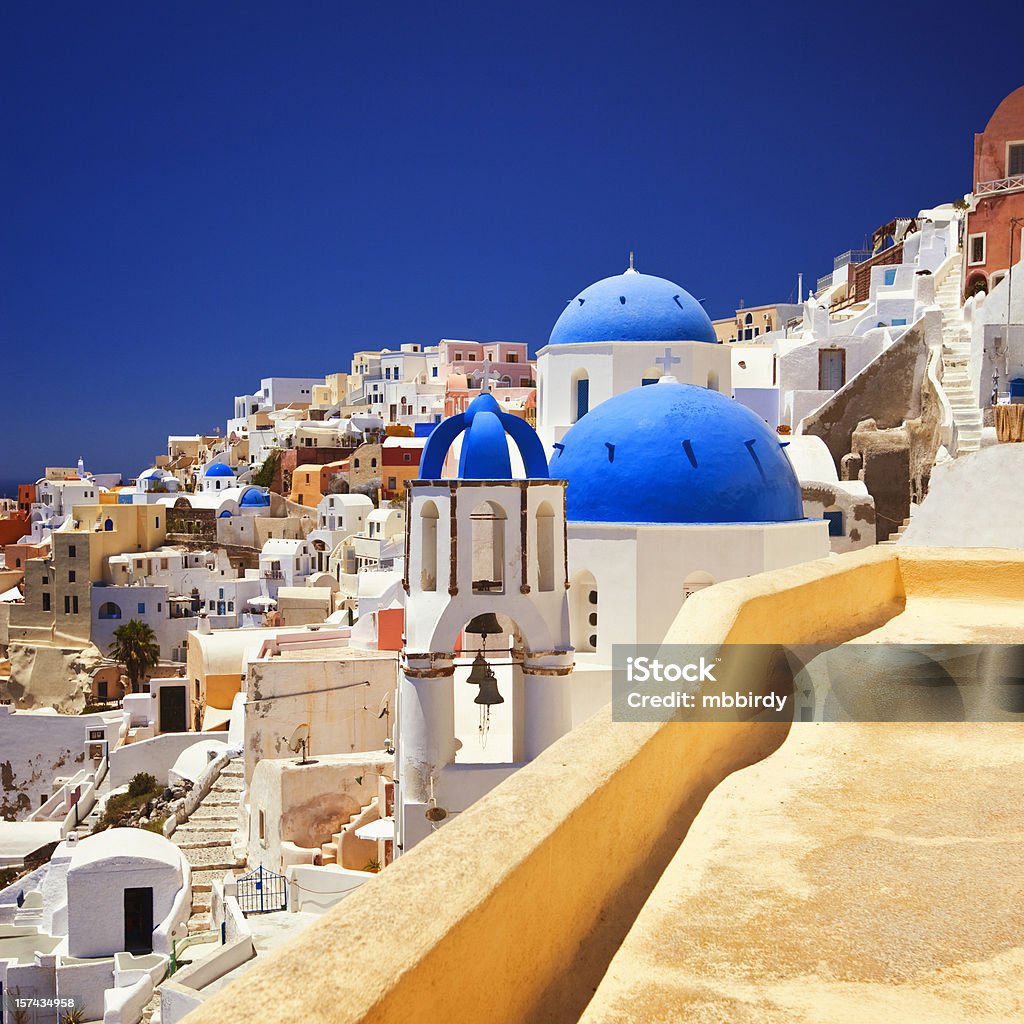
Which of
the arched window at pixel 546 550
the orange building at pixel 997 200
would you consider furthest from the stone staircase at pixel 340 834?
the orange building at pixel 997 200

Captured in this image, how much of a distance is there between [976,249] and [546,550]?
728 inches

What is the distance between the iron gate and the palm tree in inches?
782

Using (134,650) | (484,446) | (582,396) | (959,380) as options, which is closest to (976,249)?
(959,380)

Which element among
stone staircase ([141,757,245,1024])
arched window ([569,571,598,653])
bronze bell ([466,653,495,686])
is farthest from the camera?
stone staircase ([141,757,245,1024])

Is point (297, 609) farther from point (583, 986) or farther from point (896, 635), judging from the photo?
point (583, 986)

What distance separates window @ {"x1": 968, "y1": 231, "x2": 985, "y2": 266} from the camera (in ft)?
81.0

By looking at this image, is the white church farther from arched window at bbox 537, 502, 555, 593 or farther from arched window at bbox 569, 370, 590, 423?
arched window at bbox 569, 370, 590, 423

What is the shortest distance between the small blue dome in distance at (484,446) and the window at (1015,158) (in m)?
20.1

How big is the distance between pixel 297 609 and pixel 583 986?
29566 mm

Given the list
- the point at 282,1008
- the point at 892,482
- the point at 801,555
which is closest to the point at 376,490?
the point at 892,482

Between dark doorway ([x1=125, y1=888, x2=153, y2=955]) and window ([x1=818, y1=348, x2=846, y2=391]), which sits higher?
window ([x1=818, y1=348, x2=846, y2=391])

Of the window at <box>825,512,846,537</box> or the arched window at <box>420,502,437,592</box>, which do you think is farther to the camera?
the window at <box>825,512,846,537</box>

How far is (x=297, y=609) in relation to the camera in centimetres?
3092

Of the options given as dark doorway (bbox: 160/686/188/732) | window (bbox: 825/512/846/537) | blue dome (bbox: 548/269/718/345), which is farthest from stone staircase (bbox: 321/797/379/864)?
dark doorway (bbox: 160/686/188/732)
